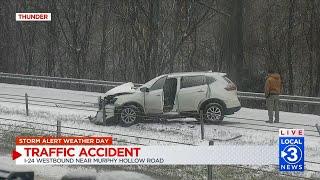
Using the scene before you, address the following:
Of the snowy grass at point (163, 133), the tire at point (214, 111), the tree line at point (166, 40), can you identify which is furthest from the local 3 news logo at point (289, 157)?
the tree line at point (166, 40)

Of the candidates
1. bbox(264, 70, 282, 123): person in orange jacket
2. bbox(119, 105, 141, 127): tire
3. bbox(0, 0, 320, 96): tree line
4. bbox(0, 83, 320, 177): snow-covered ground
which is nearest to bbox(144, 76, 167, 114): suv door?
bbox(119, 105, 141, 127): tire

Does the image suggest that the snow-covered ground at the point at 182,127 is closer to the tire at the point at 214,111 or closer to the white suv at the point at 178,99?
the tire at the point at 214,111

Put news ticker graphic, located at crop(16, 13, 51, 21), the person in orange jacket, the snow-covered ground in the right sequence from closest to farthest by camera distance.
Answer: the snow-covered ground → the person in orange jacket → news ticker graphic, located at crop(16, 13, 51, 21)

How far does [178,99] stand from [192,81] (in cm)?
77

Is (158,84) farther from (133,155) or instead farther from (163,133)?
(133,155)

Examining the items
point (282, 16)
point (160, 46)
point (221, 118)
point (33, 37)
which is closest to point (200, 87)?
point (221, 118)

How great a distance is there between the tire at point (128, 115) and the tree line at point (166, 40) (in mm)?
14476

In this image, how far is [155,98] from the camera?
17969 millimetres

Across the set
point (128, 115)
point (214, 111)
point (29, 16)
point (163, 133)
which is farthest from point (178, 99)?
point (29, 16)

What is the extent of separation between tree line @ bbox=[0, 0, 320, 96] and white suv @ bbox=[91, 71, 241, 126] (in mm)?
13663

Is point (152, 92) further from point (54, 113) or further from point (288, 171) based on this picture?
point (288, 171)

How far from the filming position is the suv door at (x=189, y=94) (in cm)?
1791

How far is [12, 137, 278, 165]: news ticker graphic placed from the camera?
39.5 feet

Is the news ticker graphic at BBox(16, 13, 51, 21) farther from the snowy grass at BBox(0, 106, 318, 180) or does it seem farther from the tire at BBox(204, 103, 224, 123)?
the tire at BBox(204, 103, 224, 123)
